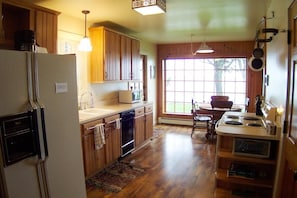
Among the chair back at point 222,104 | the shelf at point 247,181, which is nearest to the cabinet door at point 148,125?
the chair back at point 222,104

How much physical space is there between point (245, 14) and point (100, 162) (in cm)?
313

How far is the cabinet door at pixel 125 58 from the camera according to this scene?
4523 millimetres

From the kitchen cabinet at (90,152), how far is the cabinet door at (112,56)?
104cm

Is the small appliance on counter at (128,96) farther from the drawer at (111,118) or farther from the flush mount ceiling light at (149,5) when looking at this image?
the flush mount ceiling light at (149,5)

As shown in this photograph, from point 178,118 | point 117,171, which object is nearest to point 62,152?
point 117,171

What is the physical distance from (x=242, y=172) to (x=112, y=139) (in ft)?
6.51

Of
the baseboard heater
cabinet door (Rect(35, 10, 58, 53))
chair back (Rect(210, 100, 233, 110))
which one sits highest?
cabinet door (Rect(35, 10, 58, 53))

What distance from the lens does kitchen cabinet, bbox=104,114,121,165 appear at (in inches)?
142

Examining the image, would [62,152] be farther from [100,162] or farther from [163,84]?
[163,84]

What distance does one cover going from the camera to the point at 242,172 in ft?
8.69

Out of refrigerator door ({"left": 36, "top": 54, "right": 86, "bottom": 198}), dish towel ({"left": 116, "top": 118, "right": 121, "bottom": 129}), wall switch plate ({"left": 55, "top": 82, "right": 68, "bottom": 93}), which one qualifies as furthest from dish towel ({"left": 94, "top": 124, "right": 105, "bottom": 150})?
wall switch plate ({"left": 55, "top": 82, "right": 68, "bottom": 93})

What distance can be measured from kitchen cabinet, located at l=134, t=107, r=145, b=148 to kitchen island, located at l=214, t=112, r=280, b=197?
1989mm

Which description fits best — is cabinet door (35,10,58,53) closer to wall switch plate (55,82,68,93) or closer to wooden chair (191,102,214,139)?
wall switch plate (55,82,68,93)

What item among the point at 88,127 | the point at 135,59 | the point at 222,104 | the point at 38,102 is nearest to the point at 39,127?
the point at 38,102
